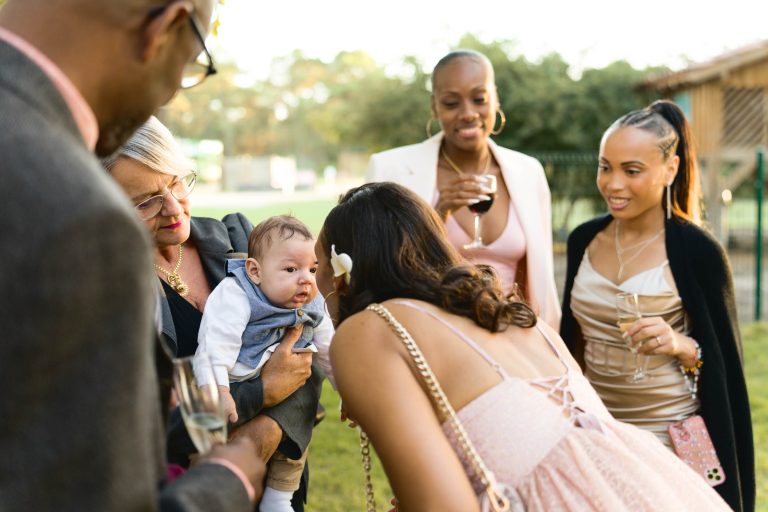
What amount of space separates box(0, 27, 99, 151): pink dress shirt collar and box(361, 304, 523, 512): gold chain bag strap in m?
1.24

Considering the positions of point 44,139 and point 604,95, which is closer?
point 44,139

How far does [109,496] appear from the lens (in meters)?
1.34

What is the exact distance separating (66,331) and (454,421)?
1444mm

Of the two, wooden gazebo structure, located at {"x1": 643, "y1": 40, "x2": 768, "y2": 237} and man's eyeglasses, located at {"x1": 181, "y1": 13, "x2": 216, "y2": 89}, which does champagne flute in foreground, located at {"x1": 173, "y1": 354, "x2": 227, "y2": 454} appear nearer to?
man's eyeglasses, located at {"x1": 181, "y1": 13, "x2": 216, "y2": 89}

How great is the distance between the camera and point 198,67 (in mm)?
1899

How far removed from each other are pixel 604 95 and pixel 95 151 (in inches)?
847

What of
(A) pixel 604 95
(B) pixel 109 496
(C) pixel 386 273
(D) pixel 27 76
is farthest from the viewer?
(A) pixel 604 95

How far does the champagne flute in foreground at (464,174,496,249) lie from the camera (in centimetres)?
450

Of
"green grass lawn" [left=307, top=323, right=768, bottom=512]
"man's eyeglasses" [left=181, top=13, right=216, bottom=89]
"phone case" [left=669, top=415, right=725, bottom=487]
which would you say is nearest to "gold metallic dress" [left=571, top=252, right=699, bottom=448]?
"phone case" [left=669, top=415, right=725, bottom=487]

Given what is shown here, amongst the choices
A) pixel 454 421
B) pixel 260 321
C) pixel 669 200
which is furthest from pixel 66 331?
pixel 669 200

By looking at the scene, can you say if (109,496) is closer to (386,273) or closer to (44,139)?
(44,139)

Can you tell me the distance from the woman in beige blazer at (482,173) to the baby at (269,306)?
1.50 meters

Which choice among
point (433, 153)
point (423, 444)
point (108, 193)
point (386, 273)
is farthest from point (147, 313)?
point (433, 153)

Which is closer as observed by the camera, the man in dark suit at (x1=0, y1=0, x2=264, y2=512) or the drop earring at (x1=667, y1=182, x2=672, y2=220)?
the man in dark suit at (x1=0, y1=0, x2=264, y2=512)
